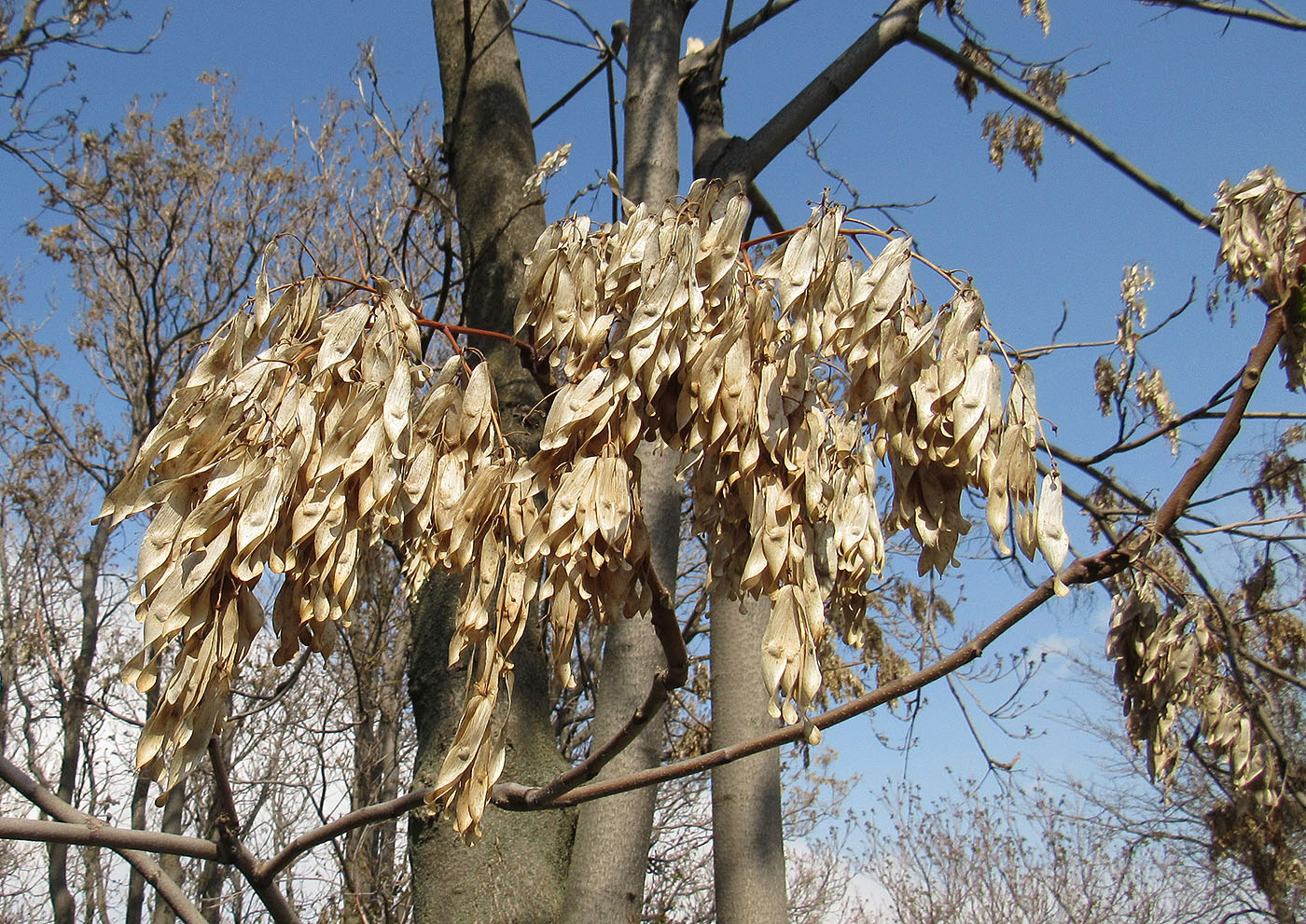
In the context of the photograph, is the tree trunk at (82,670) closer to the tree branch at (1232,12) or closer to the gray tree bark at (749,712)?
the gray tree bark at (749,712)

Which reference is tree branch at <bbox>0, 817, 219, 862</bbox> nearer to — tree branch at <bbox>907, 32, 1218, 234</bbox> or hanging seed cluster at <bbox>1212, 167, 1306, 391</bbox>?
hanging seed cluster at <bbox>1212, 167, 1306, 391</bbox>

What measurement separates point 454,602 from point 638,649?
21.7 inches

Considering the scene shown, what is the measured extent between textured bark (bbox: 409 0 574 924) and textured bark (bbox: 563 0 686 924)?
13 cm

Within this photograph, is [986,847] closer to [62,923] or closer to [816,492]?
[62,923]

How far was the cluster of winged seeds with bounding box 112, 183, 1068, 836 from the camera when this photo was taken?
1176 millimetres

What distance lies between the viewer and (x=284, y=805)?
1088cm

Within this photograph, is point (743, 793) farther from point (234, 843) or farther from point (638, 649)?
point (234, 843)

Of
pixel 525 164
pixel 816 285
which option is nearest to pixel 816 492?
pixel 816 285

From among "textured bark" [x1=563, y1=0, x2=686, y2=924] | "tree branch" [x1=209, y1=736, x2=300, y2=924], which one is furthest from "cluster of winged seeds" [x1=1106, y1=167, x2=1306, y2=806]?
"tree branch" [x1=209, y1=736, x2=300, y2=924]

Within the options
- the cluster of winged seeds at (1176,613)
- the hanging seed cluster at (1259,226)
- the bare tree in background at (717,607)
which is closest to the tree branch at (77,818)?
the bare tree in background at (717,607)

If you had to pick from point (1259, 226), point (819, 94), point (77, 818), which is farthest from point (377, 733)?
point (1259, 226)

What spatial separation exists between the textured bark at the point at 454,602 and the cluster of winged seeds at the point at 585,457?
2.70 feet

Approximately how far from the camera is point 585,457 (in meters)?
1.27

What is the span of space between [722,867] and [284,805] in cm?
965
